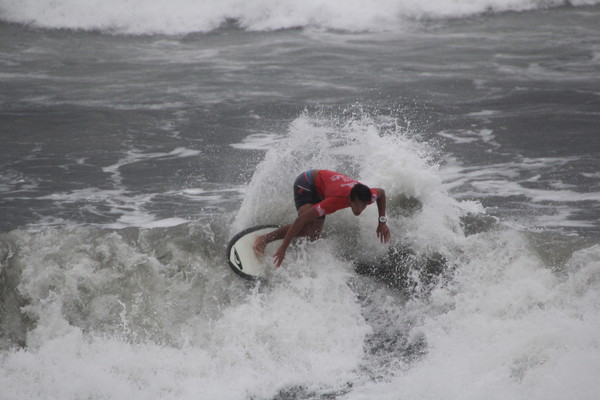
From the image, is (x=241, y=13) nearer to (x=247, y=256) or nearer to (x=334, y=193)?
(x=247, y=256)

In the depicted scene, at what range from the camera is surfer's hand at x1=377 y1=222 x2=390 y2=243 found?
6930mm

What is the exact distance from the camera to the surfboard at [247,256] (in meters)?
7.06

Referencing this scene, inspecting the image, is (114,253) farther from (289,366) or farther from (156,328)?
(289,366)

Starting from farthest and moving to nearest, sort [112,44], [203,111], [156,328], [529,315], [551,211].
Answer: [112,44], [203,111], [551,211], [156,328], [529,315]

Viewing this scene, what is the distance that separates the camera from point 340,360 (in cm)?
638

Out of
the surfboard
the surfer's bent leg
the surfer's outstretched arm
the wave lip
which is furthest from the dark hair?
the wave lip

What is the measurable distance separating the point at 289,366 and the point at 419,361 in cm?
111

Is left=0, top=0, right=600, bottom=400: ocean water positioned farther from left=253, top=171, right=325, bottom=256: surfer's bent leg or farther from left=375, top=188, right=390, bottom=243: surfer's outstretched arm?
left=375, top=188, right=390, bottom=243: surfer's outstretched arm

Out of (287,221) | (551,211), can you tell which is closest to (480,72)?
(551,211)

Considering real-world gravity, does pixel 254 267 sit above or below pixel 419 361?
above

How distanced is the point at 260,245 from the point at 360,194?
1246mm

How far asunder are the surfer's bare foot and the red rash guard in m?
0.71

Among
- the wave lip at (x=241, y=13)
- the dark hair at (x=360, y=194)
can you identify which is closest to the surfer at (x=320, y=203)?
the dark hair at (x=360, y=194)

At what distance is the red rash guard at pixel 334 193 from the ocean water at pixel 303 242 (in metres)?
0.69
